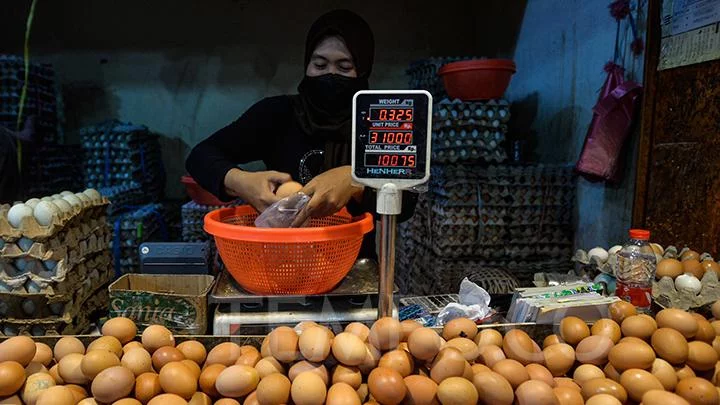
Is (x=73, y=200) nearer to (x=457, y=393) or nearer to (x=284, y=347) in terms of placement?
(x=284, y=347)

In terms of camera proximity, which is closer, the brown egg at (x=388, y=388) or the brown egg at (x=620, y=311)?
the brown egg at (x=388, y=388)

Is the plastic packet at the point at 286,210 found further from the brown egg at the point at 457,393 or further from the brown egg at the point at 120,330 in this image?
the brown egg at the point at 457,393

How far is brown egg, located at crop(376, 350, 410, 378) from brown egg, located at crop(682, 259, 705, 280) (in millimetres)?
1152

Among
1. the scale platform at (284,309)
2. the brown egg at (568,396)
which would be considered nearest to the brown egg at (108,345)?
the scale platform at (284,309)

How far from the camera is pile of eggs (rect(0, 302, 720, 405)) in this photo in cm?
93

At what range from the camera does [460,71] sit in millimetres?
3514

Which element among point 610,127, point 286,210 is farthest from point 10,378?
point 610,127

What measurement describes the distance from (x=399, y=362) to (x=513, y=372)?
240 millimetres

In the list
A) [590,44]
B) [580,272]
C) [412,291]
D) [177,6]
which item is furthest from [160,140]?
[580,272]

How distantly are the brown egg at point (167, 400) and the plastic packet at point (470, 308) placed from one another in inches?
29.1

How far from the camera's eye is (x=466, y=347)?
3.48ft

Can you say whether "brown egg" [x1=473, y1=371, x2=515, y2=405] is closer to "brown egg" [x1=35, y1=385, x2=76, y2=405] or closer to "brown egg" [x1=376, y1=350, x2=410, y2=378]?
"brown egg" [x1=376, y1=350, x2=410, y2=378]

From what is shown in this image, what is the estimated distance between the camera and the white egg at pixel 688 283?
1.47 metres

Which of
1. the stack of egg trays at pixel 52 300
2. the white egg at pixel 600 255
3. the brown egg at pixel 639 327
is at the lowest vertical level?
the stack of egg trays at pixel 52 300
